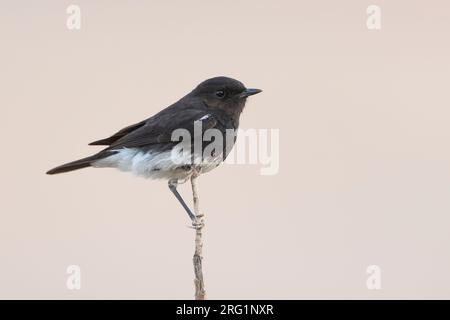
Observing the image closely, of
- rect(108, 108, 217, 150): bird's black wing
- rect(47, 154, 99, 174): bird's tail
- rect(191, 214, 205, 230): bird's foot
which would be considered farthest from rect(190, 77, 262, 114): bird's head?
rect(191, 214, 205, 230): bird's foot

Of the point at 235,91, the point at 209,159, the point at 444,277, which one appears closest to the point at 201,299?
the point at 209,159

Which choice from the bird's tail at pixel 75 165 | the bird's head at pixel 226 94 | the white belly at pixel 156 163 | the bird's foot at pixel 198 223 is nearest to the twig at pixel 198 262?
the bird's foot at pixel 198 223

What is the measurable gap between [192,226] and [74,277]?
90.7 inches

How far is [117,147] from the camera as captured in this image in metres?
6.83

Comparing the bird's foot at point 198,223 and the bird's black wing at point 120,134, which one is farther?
the bird's black wing at point 120,134

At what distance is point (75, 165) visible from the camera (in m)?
6.79

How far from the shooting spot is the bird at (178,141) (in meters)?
6.57

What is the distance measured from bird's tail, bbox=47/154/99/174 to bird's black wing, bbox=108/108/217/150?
0.20m

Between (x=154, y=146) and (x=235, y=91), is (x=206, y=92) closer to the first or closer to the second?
(x=235, y=91)

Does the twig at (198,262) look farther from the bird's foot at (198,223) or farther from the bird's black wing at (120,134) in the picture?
the bird's black wing at (120,134)

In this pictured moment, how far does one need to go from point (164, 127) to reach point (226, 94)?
79 centimetres

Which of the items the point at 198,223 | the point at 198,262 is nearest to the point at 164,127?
the point at 198,223

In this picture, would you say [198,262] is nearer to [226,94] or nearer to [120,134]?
[120,134]

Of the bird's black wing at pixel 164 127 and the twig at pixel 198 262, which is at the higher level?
the bird's black wing at pixel 164 127
